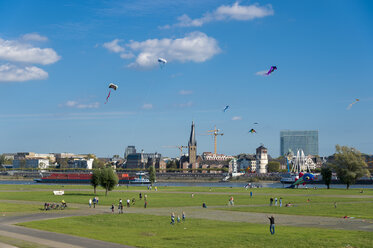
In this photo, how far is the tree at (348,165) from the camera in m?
127

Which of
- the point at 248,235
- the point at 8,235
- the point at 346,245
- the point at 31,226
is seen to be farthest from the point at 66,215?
the point at 346,245

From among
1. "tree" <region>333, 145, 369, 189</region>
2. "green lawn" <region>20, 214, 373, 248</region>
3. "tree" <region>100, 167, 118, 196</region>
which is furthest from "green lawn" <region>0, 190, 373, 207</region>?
"tree" <region>333, 145, 369, 189</region>

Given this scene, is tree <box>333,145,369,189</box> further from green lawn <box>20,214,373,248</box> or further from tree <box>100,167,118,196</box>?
green lawn <box>20,214,373,248</box>

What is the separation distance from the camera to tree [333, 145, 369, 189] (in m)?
127

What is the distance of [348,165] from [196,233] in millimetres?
98940

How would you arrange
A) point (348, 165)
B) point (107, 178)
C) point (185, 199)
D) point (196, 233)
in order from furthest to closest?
point (348, 165)
point (107, 178)
point (185, 199)
point (196, 233)

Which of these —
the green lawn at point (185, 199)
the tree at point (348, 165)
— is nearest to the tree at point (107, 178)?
the green lawn at point (185, 199)

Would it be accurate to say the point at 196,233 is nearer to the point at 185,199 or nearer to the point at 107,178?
the point at 185,199

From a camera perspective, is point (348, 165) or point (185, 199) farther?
point (348, 165)

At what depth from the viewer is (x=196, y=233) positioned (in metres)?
40.7

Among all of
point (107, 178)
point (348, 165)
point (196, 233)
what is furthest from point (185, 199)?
point (348, 165)

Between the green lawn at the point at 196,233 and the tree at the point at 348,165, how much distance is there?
8809 centimetres

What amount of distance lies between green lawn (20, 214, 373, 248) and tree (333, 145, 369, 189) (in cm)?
8809

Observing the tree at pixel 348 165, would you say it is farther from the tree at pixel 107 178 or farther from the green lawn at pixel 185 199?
the tree at pixel 107 178
